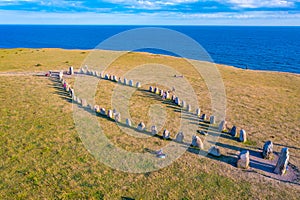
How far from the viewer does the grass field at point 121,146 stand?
12.3 m

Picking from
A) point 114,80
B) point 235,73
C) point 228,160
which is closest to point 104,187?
point 228,160

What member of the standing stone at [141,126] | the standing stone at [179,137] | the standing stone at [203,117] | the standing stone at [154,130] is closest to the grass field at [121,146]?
the standing stone at [154,130]

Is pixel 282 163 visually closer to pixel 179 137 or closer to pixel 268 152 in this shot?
pixel 268 152

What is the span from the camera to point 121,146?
16172mm

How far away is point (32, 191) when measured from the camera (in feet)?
39.3

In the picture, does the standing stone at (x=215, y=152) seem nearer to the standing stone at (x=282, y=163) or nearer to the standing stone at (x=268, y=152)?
the standing stone at (x=268, y=152)

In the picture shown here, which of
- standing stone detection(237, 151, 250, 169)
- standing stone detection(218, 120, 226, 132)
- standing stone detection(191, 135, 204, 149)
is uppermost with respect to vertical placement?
standing stone detection(218, 120, 226, 132)

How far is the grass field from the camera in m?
12.3

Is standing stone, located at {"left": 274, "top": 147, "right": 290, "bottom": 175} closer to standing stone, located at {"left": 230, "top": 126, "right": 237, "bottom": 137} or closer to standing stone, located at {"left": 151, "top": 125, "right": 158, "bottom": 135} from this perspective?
standing stone, located at {"left": 230, "top": 126, "right": 237, "bottom": 137}

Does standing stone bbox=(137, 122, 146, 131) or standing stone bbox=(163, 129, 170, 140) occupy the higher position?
standing stone bbox=(137, 122, 146, 131)

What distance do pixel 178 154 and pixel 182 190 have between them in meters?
3.33

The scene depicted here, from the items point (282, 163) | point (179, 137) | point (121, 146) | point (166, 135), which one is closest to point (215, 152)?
point (179, 137)

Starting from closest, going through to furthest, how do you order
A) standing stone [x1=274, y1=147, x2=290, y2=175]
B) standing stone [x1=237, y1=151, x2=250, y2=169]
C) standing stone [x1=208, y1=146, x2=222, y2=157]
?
standing stone [x1=274, y1=147, x2=290, y2=175], standing stone [x1=237, y1=151, x2=250, y2=169], standing stone [x1=208, y1=146, x2=222, y2=157]

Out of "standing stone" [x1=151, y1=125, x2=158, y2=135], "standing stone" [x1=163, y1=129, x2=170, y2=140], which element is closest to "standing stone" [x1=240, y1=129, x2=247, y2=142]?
"standing stone" [x1=163, y1=129, x2=170, y2=140]
